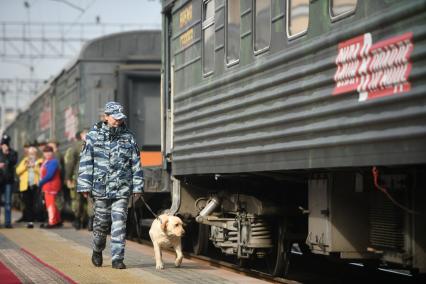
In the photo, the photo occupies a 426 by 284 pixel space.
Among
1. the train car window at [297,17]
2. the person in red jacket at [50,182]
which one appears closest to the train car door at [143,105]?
the person in red jacket at [50,182]

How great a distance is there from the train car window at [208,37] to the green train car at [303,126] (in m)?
0.02

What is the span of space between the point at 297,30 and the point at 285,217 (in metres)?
2.86

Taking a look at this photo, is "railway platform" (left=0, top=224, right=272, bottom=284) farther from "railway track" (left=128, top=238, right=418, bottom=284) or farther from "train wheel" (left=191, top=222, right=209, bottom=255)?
"train wheel" (left=191, top=222, right=209, bottom=255)

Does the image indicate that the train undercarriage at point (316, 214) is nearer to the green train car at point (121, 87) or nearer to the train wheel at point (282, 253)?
the train wheel at point (282, 253)

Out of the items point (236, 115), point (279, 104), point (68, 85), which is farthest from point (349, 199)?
point (68, 85)

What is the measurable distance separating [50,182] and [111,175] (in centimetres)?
878

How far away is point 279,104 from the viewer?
9359 millimetres

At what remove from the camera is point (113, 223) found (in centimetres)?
1117

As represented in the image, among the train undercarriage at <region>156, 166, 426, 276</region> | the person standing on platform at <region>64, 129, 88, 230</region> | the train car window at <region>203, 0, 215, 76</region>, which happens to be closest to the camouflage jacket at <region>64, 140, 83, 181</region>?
the person standing on platform at <region>64, 129, 88, 230</region>

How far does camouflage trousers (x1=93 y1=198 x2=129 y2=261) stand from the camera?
1115 centimetres

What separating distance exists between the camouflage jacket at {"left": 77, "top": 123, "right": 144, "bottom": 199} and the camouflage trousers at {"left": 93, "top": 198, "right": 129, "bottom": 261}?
0.34 feet

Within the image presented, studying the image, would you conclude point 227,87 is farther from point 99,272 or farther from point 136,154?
point 99,272

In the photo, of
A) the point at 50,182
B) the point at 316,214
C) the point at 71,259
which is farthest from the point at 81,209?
the point at 316,214

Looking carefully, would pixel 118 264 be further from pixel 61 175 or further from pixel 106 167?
pixel 61 175
